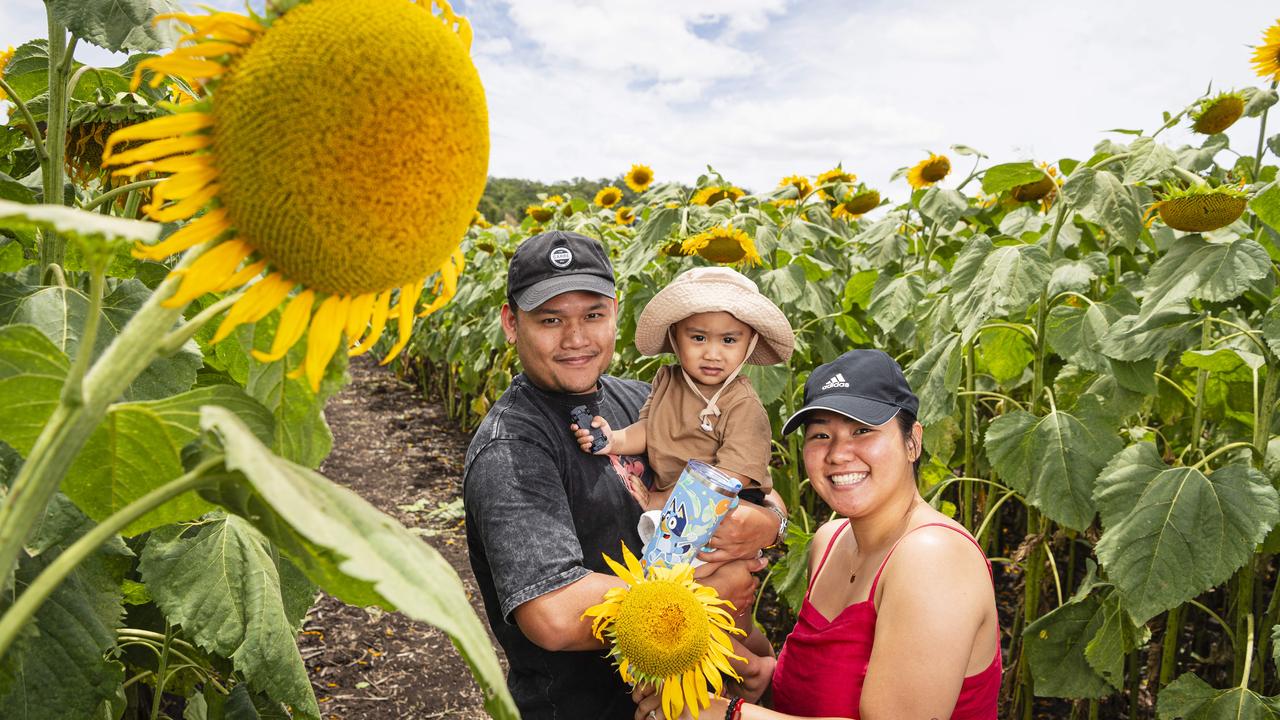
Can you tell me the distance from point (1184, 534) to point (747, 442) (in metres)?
1.15

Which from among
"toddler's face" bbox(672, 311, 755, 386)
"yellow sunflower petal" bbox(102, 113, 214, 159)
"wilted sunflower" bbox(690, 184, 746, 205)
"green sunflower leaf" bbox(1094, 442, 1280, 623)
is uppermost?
"wilted sunflower" bbox(690, 184, 746, 205)

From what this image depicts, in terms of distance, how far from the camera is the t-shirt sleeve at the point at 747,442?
7.92ft

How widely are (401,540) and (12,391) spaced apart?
384mm

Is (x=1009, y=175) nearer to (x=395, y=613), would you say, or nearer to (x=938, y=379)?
(x=938, y=379)

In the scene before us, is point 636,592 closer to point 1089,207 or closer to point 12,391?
point 12,391

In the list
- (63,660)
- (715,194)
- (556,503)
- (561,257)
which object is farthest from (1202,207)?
(715,194)

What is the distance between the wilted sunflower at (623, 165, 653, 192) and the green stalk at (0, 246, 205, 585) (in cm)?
680

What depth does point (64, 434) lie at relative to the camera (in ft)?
1.90

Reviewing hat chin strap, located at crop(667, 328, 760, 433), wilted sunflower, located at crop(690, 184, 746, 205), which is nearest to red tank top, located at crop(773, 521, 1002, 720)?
hat chin strap, located at crop(667, 328, 760, 433)

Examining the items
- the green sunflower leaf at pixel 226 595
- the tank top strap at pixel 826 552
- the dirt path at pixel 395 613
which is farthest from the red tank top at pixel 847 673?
the dirt path at pixel 395 613

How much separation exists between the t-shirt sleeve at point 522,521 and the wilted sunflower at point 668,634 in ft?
0.52

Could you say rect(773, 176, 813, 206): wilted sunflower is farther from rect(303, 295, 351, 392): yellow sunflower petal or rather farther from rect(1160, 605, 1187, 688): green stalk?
rect(303, 295, 351, 392): yellow sunflower petal

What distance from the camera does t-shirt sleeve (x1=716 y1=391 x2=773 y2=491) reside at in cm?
241

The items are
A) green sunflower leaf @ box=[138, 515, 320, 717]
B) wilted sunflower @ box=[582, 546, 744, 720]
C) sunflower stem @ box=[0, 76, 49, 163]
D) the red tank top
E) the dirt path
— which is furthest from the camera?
the dirt path
